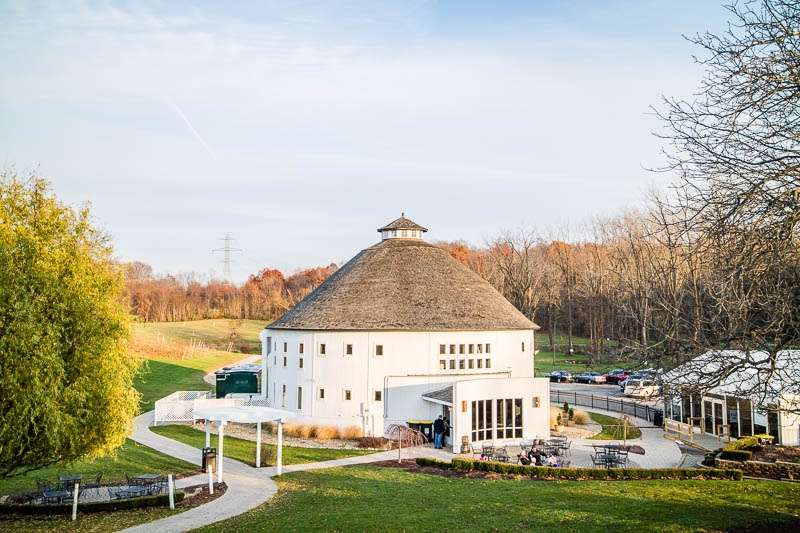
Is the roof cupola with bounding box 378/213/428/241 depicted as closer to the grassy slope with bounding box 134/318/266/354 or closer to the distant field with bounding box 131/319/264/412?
the distant field with bounding box 131/319/264/412

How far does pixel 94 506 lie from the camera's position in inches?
712

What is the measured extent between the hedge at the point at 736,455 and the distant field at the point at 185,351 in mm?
19617

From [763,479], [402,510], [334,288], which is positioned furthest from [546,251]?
[402,510]

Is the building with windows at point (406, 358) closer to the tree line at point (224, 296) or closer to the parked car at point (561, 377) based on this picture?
the parked car at point (561, 377)

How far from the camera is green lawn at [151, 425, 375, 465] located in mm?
26219

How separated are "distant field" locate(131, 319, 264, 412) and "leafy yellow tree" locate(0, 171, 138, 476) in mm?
1995

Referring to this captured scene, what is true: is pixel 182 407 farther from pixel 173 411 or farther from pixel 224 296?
pixel 224 296

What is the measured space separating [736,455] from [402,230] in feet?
78.1

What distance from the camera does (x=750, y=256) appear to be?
11.0 m

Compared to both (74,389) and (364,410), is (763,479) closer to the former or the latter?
(364,410)

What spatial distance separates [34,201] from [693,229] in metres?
15.0

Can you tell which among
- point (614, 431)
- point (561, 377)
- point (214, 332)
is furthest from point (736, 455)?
point (214, 332)

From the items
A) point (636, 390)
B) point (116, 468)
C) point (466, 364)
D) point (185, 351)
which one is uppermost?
point (185, 351)

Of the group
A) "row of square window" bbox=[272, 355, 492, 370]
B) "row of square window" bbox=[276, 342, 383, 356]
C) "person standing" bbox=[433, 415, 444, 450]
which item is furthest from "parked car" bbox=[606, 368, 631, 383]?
"person standing" bbox=[433, 415, 444, 450]
